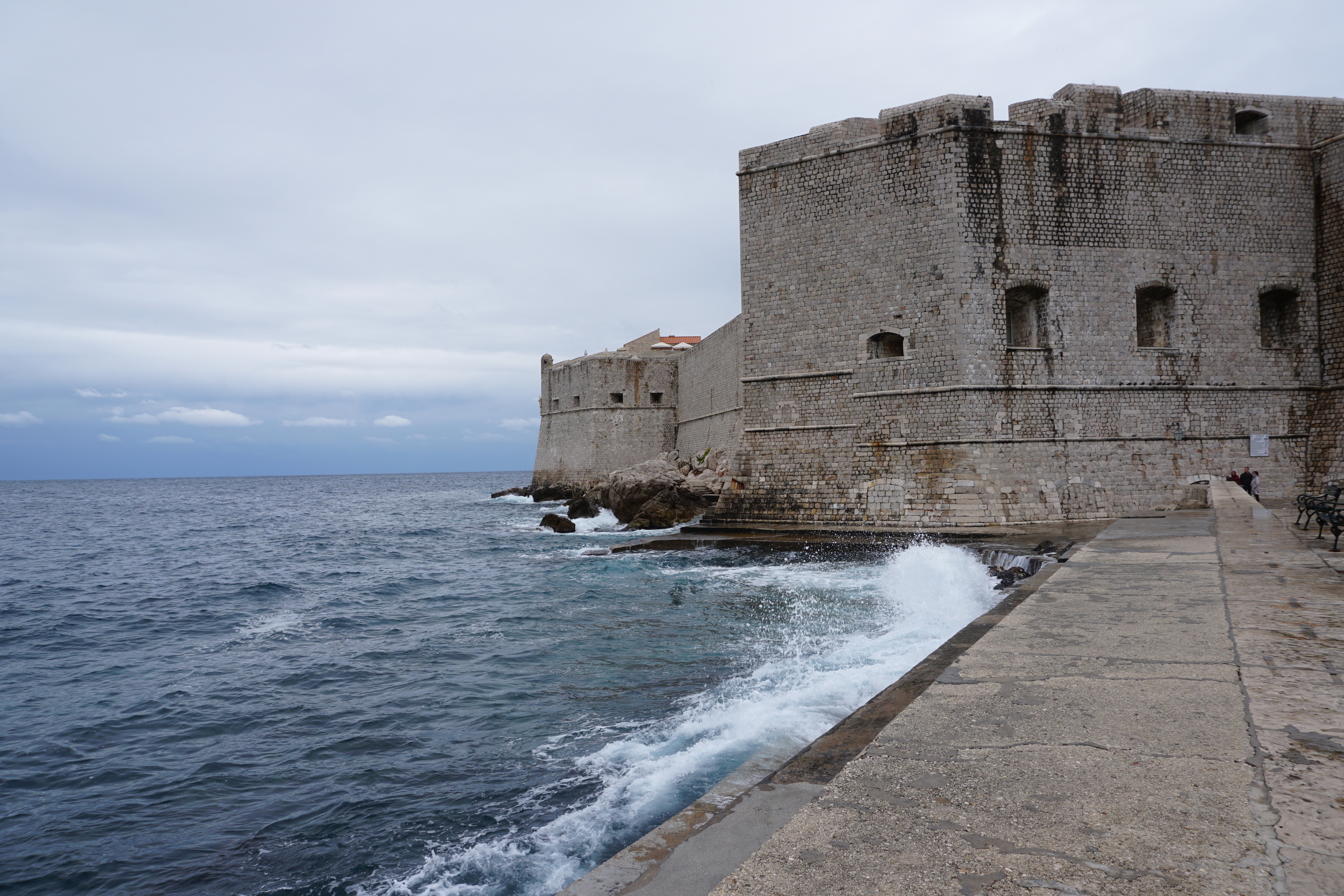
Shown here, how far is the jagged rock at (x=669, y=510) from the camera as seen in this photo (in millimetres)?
17094

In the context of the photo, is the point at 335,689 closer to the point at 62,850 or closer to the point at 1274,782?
the point at 62,850

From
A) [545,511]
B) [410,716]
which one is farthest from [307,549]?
[410,716]

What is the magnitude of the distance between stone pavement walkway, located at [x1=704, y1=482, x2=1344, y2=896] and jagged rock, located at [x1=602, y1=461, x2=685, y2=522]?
1468 centimetres

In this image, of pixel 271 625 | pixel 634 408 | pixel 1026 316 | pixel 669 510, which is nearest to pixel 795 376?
pixel 1026 316

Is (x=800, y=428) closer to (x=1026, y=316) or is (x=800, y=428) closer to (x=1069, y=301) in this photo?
(x=1026, y=316)

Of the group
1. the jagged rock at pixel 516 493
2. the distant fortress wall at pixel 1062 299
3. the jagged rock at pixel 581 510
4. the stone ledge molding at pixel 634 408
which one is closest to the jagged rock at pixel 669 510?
the distant fortress wall at pixel 1062 299

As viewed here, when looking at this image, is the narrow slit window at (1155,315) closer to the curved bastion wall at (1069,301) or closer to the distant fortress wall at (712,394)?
the curved bastion wall at (1069,301)

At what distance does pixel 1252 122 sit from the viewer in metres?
13.3

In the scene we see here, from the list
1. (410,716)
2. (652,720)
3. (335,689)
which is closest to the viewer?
(652,720)

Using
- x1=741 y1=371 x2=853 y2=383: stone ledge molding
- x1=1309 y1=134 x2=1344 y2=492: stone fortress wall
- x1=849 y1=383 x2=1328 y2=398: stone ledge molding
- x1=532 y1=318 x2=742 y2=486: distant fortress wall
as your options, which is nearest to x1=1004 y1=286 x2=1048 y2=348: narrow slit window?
x1=849 y1=383 x2=1328 y2=398: stone ledge molding

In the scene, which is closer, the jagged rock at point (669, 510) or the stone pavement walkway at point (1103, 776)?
the stone pavement walkway at point (1103, 776)

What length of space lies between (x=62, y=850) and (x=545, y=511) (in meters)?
24.5

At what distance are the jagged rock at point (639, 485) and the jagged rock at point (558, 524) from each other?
3.89ft

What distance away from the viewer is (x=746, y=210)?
Result: 14188 mm
